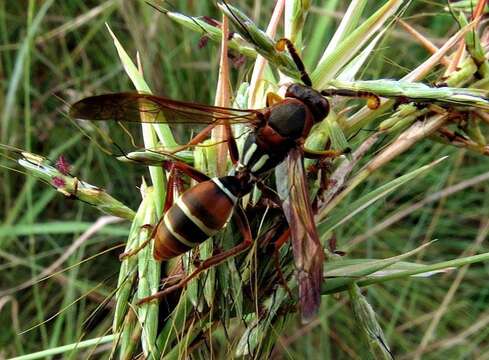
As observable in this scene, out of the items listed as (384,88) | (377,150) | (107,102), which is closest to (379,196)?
(377,150)

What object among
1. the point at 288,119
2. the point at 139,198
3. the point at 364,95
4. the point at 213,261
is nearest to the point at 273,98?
the point at 288,119

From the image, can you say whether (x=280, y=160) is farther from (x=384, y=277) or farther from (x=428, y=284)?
(x=428, y=284)

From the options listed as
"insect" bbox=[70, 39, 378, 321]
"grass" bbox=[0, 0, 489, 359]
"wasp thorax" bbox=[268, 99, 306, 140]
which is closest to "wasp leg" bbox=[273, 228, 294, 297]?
"insect" bbox=[70, 39, 378, 321]

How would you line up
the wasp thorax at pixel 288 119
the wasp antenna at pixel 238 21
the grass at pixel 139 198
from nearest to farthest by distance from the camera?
1. the wasp antenna at pixel 238 21
2. the wasp thorax at pixel 288 119
3. the grass at pixel 139 198

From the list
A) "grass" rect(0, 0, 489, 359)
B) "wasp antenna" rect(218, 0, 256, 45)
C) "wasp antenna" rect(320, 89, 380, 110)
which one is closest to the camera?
"wasp antenna" rect(218, 0, 256, 45)

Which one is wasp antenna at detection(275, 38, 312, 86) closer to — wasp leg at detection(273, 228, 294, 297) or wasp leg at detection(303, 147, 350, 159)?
wasp leg at detection(303, 147, 350, 159)

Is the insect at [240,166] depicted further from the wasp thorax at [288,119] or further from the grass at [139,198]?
the grass at [139,198]

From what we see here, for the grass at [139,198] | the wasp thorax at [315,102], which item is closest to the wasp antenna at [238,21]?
the wasp thorax at [315,102]
